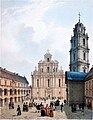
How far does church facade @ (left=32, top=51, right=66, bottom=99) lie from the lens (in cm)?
7619

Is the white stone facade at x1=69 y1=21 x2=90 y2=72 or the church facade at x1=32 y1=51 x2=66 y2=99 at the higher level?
the white stone facade at x1=69 y1=21 x2=90 y2=72

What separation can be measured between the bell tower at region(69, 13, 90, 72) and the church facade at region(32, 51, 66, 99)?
892 inches

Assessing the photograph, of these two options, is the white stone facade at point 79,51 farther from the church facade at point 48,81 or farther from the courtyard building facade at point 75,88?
the church facade at point 48,81

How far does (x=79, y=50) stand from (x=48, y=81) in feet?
91.7

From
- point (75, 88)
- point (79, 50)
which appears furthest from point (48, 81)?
point (75, 88)

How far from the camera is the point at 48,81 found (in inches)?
3056

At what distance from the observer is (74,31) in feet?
179

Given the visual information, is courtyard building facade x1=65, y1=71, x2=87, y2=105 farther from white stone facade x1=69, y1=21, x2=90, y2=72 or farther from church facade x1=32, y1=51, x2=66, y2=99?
church facade x1=32, y1=51, x2=66, y2=99

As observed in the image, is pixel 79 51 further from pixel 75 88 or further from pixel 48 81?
pixel 48 81

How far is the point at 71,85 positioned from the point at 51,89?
126ft

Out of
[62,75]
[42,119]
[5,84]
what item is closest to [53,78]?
[62,75]

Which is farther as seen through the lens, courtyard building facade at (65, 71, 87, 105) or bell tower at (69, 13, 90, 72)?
bell tower at (69, 13, 90, 72)

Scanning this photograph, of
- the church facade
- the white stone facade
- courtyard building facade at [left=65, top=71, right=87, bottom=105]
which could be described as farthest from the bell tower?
the church facade

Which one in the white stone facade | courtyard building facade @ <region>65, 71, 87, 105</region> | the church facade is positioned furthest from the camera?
the church facade
